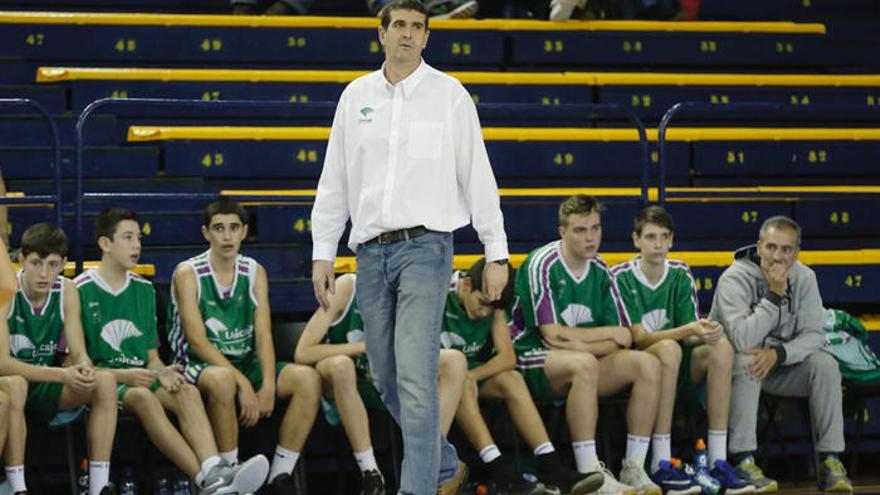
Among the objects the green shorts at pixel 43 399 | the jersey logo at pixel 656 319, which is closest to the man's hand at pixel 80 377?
the green shorts at pixel 43 399

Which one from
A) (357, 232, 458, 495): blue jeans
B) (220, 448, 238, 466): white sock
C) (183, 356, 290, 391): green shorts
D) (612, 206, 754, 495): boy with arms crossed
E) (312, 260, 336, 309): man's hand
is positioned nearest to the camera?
(357, 232, 458, 495): blue jeans

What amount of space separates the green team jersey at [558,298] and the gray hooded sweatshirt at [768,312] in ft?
1.55

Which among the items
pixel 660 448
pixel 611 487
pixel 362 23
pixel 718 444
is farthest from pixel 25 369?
pixel 362 23

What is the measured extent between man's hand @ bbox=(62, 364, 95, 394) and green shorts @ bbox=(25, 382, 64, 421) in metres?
0.11

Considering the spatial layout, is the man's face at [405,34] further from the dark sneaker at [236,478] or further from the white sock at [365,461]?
the white sock at [365,461]

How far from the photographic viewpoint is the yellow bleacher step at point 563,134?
7750mm

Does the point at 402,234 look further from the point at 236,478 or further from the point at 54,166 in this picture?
the point at 54,166

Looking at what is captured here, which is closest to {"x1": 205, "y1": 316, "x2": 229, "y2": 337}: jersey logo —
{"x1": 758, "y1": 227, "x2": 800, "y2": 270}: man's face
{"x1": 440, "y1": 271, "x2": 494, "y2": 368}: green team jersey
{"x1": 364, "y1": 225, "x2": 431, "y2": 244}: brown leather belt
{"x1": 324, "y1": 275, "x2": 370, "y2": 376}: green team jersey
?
{"x1": 324, "y1": 275, "x2": 370, "y2": 376}: green team jersey

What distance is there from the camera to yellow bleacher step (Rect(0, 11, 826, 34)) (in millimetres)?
8672

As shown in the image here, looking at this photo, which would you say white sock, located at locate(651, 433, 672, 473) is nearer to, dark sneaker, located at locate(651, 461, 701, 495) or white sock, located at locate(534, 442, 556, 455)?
dark sneaker, located at locate(651, 461, 701, 495)

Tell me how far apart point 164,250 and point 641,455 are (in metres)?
2.48

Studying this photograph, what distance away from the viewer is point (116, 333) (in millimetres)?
6062

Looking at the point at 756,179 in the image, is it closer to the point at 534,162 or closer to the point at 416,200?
the point at 534,162

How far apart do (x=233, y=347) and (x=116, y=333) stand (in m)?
0.49
